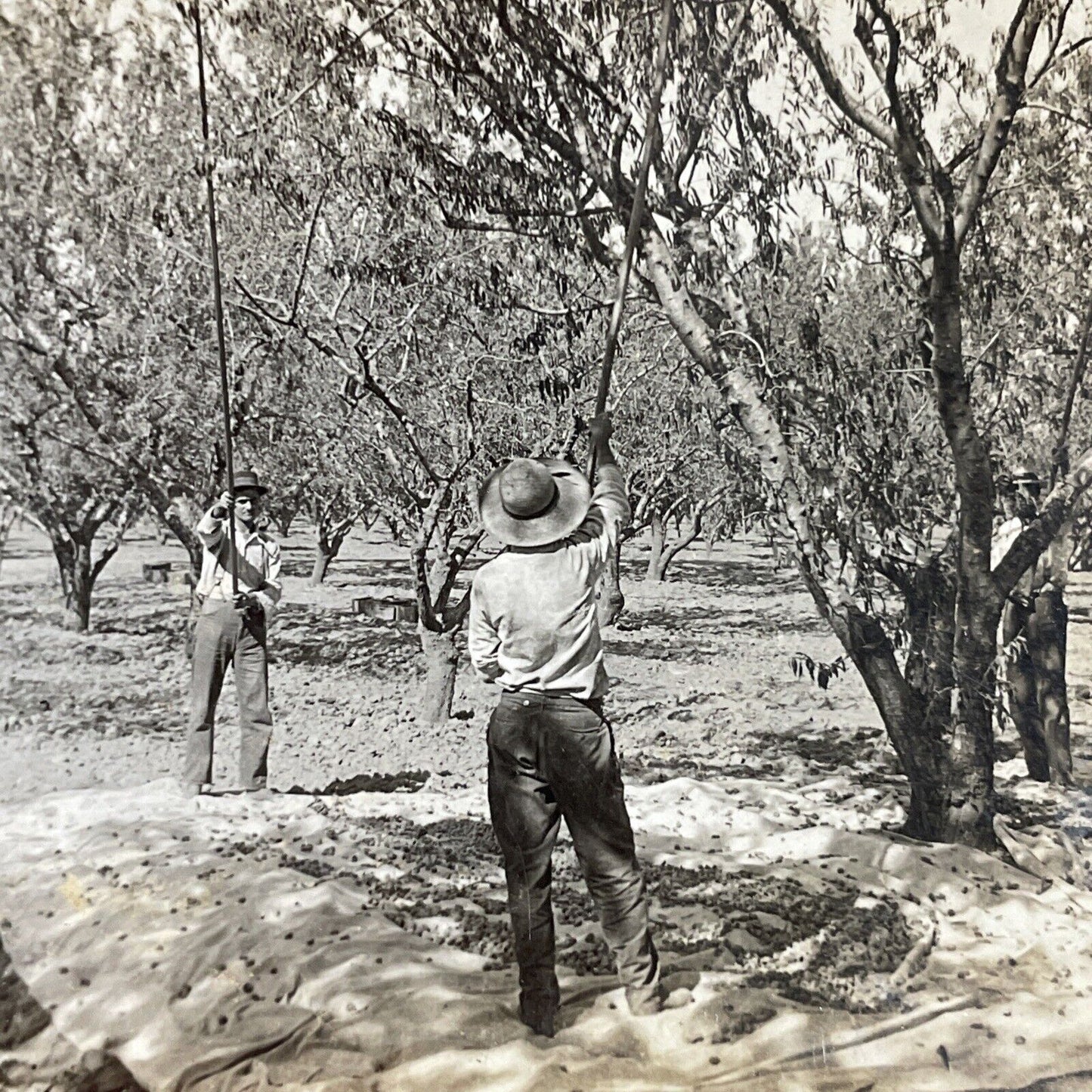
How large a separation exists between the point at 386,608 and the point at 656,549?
826mm

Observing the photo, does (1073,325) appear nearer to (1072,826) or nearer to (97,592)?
(1072,826)

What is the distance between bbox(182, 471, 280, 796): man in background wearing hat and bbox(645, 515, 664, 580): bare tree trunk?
1.03 m

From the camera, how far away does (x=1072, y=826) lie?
261 cm

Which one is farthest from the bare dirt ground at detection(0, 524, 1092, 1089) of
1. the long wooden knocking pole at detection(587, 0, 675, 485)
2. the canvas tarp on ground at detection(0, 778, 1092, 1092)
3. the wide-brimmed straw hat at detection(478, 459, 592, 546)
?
the long wooden knocking pole at detection(587, 0, 675, 485)

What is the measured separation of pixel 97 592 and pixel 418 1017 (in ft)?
4.78

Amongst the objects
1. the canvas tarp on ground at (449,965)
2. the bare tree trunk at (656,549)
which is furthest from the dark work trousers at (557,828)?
the bare tree trunk at (656,549)

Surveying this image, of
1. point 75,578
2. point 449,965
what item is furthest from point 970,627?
point 75,578

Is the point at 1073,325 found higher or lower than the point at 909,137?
lower

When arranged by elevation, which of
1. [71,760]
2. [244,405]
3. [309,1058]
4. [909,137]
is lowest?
[309,1058]

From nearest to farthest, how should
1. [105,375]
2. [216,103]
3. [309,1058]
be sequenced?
[309,1058] → [216,103] → [105,375]

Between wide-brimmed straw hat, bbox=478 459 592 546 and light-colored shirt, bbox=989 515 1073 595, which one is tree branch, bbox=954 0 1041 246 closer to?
light-colored shirt, bbox=989 515 1073 595

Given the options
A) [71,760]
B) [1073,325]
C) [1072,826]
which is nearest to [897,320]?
[1073,325]

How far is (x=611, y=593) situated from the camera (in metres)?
2.47

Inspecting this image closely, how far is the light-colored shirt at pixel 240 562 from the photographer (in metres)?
2.51
